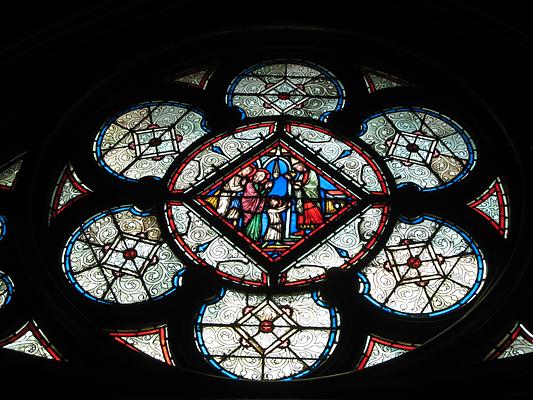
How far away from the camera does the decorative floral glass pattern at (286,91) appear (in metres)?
9.05

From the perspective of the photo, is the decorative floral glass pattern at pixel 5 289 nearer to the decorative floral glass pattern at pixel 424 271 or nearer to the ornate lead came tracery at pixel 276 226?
the ornate lead came tracery at pixel 276 226

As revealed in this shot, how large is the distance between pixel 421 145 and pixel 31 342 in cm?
401

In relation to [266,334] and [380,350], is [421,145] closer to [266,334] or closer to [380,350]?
[380,350]

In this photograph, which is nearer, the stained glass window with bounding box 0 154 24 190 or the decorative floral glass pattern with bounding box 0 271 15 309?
the decorative floral glass pattern with bounding box 0 271 15 309

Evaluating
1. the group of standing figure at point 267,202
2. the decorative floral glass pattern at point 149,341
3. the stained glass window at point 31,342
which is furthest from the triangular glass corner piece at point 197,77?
the stained glass window at point 31,342

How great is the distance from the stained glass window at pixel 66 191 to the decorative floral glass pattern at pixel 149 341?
1464 millimetres

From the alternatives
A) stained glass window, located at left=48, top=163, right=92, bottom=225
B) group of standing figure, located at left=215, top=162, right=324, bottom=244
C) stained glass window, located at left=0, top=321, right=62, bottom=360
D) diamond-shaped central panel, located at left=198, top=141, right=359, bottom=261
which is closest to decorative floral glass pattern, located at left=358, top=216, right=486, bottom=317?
diamond-shaped central panel, located at left=198, top=141, right=359, bottom=261

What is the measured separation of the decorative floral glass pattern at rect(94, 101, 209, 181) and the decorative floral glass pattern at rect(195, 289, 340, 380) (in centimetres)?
167

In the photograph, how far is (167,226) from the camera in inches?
311

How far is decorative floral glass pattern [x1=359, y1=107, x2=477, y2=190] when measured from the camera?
831cm

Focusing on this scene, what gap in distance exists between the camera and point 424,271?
7.54 metres

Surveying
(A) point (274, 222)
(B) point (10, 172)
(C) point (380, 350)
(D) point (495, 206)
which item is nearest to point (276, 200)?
(A) point (274, 222)

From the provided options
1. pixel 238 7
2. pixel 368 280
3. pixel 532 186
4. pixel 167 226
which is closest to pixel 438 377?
pixel 368 280

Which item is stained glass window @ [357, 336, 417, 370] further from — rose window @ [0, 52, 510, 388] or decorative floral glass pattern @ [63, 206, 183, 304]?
decorative floral glass pattern @ [63, 206, 183, 304]
